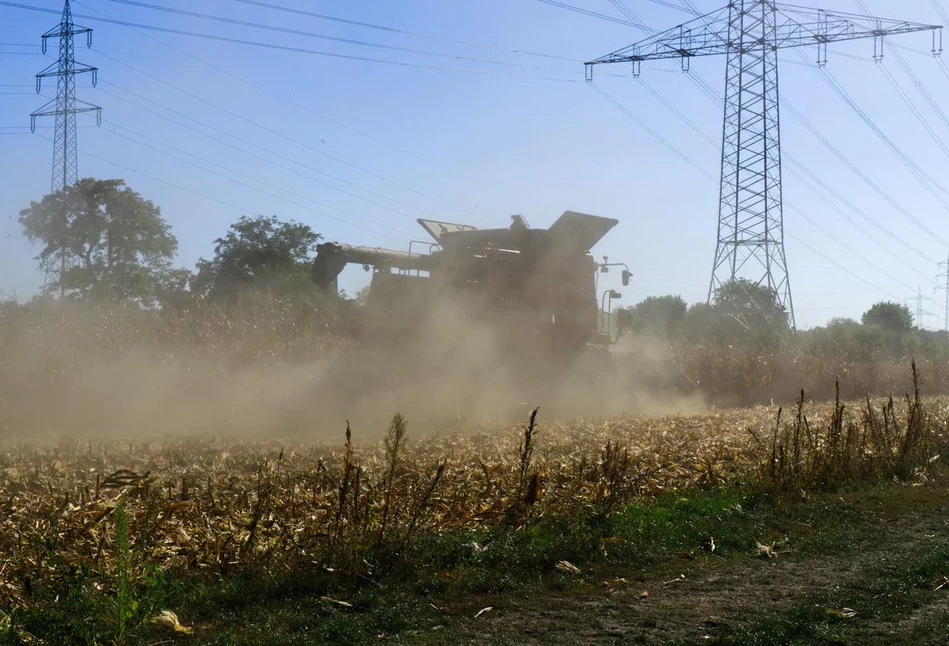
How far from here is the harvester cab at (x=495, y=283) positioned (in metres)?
19.7

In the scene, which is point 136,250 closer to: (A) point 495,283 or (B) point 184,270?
(B) point 184,270

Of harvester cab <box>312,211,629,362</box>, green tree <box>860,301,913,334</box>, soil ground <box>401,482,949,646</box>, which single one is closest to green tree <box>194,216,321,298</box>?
harvester cab <box>312,211,629,362</box>

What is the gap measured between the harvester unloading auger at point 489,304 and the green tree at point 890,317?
50.5 m

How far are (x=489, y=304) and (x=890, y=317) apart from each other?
54.6 metres

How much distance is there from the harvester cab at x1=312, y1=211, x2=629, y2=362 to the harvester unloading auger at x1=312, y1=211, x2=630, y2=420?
23 mm

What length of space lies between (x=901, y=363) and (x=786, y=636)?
34.3m

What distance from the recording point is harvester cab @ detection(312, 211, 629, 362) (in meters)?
19.7

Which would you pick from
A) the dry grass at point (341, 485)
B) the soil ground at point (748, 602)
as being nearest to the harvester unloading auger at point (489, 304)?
the dry grass at point (341, 485)

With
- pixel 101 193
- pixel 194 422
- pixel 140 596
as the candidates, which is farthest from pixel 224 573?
pixel 101 193

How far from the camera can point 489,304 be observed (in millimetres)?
20391

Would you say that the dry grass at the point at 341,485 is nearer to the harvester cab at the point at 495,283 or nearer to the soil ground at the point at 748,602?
the soil ground at the point at 748,602

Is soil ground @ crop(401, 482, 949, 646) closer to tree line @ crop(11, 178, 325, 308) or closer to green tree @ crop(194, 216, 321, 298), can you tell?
tree line @ crop(11, 178, 325, 308)

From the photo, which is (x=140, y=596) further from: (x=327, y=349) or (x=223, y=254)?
(x=223, y=254)

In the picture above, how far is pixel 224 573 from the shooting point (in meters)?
6.69
